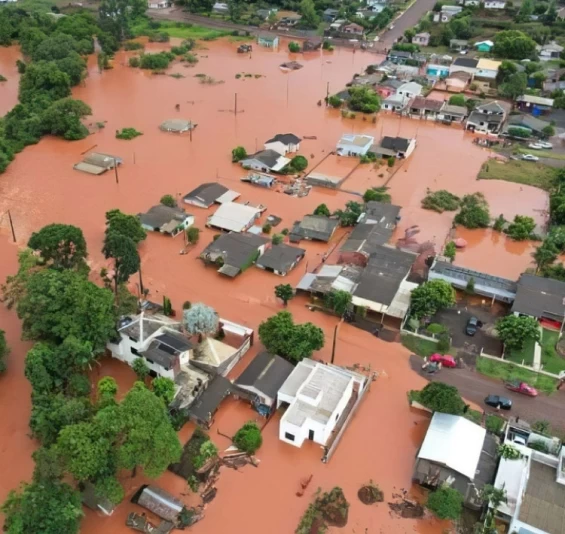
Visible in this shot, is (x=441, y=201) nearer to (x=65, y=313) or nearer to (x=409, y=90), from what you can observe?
(x=409, y=90)

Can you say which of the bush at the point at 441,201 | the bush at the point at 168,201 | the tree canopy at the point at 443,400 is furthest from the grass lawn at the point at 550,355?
the bush at the point at 168,201

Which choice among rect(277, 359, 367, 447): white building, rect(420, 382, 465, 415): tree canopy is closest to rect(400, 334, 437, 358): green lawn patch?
rect(277, 359, 367, 447): white building

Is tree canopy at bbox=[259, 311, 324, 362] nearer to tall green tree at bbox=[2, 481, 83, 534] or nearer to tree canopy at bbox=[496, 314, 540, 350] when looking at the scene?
tree canopy at bbox=[496, 314, 540, 350]

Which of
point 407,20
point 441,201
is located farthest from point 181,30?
point 441,201

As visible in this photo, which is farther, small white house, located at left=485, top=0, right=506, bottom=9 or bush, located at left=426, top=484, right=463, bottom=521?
small white house, located at left=485, top=0, right=506, bottom=9

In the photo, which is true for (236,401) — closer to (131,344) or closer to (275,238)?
(131,344)

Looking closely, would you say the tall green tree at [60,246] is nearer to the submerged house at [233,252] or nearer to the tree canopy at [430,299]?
the submerged house at [233,252]

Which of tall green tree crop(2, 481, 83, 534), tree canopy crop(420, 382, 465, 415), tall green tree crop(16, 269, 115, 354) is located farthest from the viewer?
tall green tree crop(16, 269, 115, 354)

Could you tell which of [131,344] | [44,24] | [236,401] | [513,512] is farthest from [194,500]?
[44,24]
